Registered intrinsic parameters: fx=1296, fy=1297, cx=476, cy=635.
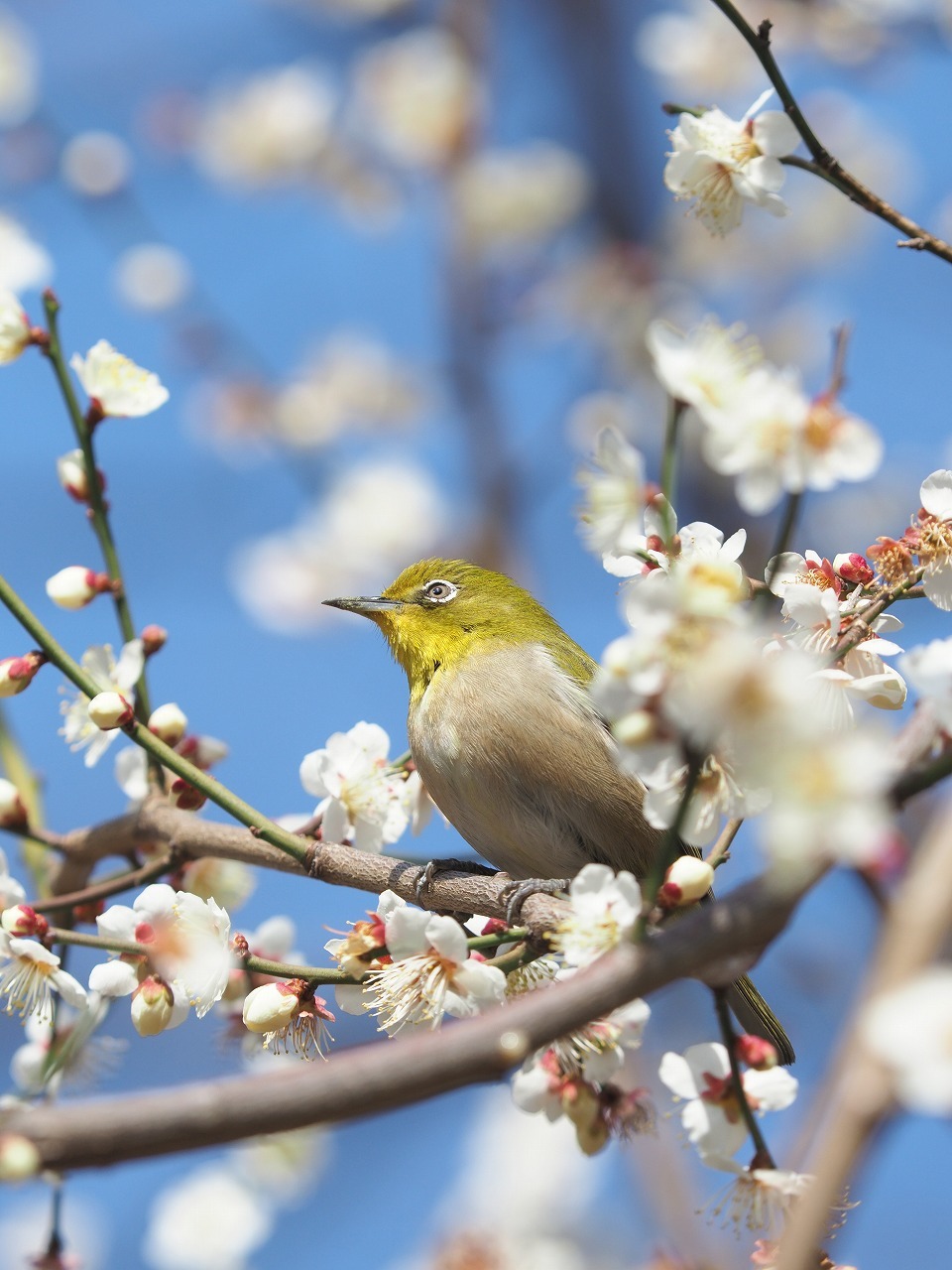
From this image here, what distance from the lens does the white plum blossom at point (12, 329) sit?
2539 millimetres

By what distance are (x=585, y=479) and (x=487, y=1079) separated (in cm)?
97

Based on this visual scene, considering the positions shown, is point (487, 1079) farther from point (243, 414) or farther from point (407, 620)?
point (243, 414)

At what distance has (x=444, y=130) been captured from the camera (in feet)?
26.3

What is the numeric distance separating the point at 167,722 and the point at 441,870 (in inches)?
26.1

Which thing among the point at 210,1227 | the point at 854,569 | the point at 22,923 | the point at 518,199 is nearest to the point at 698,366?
the point at 854,569

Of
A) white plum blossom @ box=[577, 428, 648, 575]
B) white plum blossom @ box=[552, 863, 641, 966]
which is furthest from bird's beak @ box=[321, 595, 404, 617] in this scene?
white plum blossom @ box=[552, 863, 641, 966]

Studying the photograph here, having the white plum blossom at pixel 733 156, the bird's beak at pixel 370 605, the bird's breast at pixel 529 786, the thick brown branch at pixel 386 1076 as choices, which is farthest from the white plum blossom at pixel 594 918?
the bird's beak at pixel 370 605

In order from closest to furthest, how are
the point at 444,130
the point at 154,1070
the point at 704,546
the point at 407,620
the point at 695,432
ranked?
the point at 704,546, the point at 407,620, the point at 154,1070, the point at 695,432, the point at 444,130

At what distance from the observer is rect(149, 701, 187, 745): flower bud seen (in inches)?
106

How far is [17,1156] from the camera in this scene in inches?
47.6

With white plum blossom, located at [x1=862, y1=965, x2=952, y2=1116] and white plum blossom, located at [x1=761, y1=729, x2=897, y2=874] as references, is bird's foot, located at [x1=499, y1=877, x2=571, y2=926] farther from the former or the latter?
white plum blossom, located at [x1=862, y1=965, x2=952, y2=1116]

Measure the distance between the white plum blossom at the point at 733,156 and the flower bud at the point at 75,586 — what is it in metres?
1.41

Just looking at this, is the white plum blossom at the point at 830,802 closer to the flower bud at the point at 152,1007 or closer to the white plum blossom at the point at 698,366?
the white plum blossom at the point at 698,366

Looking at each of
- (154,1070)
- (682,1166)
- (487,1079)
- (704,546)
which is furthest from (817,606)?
(154,1070)
